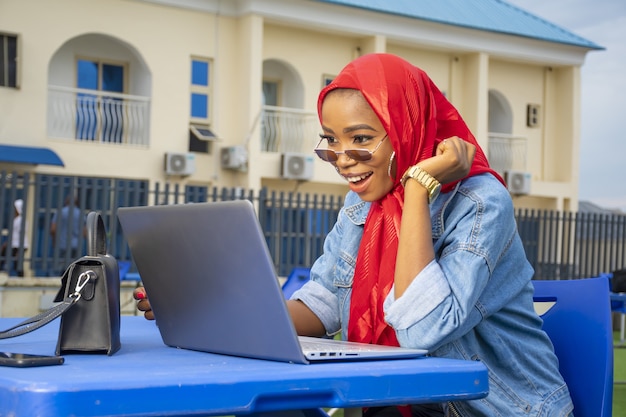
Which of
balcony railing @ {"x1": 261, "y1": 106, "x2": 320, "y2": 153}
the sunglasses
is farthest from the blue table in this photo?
balcony railing @ {"x1": 261, "y1": 106, "x2": 320, "y2": 153}

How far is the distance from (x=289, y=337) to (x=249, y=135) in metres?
18.2

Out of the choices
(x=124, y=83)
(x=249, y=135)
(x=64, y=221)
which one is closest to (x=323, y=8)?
(x=249, y=135)

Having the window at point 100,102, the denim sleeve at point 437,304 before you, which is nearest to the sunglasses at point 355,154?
the denim sleeve at point 437,304

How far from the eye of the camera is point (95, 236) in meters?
1.81

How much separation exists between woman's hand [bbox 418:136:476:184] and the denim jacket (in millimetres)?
77

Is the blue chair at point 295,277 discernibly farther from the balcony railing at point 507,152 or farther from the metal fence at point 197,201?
the balcony railing at point 507,152

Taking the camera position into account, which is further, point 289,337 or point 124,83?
point 124,83

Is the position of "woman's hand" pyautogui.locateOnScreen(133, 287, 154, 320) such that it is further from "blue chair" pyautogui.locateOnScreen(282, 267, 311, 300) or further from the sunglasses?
"blue chair" pyautogui.locateOnScreen(282, 267, 311, 300)

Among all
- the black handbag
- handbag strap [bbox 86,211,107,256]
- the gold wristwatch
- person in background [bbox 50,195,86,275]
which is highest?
the gold wristwatch

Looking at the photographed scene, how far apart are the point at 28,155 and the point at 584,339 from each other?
51.5 ft

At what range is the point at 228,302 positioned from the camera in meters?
1.62

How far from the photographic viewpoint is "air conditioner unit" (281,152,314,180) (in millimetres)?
19672

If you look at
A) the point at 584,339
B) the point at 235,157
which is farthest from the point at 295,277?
the point at 235,157

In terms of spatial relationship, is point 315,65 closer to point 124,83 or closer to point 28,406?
point 124,83
